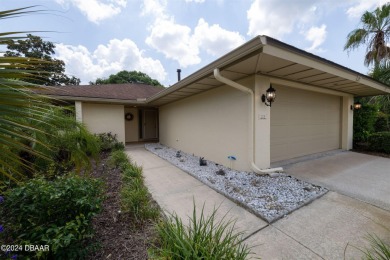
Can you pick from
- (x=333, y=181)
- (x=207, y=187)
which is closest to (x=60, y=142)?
(x=207, y=187)

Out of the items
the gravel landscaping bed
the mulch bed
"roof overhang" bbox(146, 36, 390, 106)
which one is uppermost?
"roof overhang" bbox(146, 36, 390, 106)

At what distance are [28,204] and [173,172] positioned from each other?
3316 millimetres

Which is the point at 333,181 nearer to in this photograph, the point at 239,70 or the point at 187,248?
the point at 239,70

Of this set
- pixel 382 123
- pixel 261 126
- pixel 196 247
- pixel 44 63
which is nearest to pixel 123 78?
pixel 261 126

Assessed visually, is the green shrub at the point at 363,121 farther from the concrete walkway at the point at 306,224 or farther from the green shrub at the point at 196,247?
the green shrub at the point at 196,247

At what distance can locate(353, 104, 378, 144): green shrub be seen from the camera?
760cm

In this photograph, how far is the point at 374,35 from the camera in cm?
807

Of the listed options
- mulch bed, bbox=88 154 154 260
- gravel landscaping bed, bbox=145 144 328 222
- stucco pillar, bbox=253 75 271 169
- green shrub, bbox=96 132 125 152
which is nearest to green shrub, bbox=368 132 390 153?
gravel landscaping bed, bbox=145 144 328 222

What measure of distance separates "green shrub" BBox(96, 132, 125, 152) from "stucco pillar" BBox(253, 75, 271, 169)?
21.2ft

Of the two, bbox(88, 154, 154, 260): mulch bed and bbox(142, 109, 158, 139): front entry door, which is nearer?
bbox(88, 154, 154, 260): mulch bed

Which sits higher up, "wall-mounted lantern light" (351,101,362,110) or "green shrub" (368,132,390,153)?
"wall-mounted lantern light" (351,101,362,110)

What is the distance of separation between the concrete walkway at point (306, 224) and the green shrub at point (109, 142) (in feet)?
17.5

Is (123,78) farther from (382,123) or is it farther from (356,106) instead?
(382,123)

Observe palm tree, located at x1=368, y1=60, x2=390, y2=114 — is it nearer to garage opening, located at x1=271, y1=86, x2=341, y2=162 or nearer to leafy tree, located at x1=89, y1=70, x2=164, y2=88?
garage opening, located at x1=271, y1=86, x2=341, y2=162
